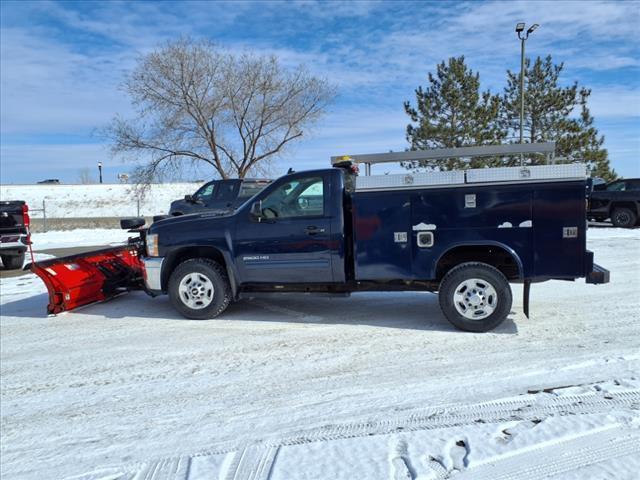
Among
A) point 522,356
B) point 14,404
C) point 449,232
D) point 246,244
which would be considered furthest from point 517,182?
point 14,404

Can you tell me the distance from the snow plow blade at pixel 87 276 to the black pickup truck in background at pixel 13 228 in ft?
13.7

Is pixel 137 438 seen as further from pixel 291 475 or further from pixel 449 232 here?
pixel 449 232

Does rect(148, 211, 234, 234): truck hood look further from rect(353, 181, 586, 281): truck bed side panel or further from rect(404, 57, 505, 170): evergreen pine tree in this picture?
rect(404, 57, 505, 170): evergreen pine tree

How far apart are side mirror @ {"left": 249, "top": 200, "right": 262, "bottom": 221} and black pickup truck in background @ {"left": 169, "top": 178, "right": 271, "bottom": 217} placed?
7.79m

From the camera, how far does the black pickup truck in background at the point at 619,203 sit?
58.3 ft

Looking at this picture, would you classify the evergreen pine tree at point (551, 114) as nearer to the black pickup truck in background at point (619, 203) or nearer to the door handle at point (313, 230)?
the black pickup truck in background at point (619, 203)

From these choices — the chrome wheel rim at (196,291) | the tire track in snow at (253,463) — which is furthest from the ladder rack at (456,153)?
the tire track in snow at (253,463)

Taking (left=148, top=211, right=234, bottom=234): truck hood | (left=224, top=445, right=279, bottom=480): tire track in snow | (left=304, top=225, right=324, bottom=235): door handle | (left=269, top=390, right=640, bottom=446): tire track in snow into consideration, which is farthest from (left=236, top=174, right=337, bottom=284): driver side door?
(left=224, top=445, right=279, bottom=480): tire track in snow

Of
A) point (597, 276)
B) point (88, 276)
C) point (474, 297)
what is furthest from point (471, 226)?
point (88, 276)

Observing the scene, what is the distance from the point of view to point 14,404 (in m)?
4.31

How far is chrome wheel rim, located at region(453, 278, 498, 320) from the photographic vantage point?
18.4 ft

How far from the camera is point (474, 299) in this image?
5.61 meters

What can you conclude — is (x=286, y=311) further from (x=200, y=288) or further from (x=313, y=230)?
(x=313, y=230)

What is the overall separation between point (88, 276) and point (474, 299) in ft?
18.2
